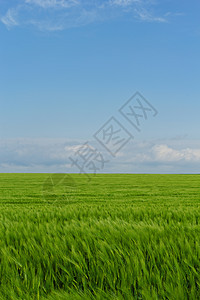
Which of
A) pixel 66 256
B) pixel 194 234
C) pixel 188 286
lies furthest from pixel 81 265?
pixel 194 234

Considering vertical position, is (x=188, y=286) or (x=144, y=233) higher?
(x=144, y=233)

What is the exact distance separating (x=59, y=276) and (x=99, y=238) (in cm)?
64

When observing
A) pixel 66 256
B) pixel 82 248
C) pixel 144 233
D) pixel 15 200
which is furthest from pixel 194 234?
pixel 15 200

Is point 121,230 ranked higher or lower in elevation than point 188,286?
higher

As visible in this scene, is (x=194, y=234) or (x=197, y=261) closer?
(x=197, y=261)

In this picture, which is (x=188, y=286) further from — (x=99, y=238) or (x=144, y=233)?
(x=99, y=238)

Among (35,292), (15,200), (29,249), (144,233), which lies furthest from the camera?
(15,200)

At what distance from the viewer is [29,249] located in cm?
263

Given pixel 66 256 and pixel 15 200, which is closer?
pixel 66 256

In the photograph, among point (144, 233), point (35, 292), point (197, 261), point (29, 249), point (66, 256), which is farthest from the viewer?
point (144, 233)

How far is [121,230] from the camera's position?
9.87 ft

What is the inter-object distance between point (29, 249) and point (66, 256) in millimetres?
411

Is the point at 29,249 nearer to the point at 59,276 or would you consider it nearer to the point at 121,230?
the point at 59,276

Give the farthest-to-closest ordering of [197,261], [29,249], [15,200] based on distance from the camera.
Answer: [15,200]
[29,249]
[197,261]
